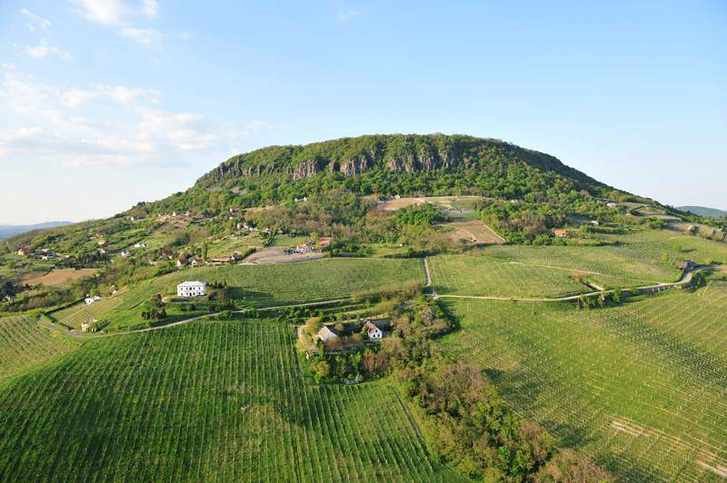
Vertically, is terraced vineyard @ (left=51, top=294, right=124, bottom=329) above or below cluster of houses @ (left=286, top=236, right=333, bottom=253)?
below

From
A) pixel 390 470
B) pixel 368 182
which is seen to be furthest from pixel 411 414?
pixel 368 182

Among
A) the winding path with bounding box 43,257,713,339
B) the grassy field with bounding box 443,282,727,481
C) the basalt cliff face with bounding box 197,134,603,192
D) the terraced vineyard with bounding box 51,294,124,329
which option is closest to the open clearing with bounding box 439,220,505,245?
the winding path with bounding box 43,257,713,339

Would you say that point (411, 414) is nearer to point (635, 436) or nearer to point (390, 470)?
point (390, 470)

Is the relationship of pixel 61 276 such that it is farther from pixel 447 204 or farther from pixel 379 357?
pixel 447 204

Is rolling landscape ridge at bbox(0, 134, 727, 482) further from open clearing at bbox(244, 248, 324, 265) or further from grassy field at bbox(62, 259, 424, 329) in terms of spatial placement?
open clearing at bbox(244, 248, 324, 265)

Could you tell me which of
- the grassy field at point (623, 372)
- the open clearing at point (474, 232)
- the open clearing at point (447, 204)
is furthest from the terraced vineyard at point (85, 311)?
the open clearing at point (447, 204)

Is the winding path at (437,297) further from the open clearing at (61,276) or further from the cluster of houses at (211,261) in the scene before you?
the open clearing at (61,276)
